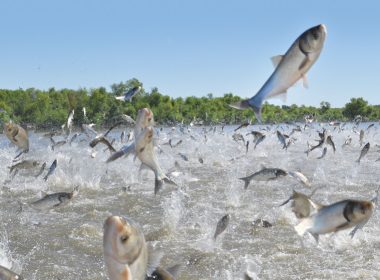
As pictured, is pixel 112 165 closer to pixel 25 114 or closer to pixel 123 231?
pixel 123 231

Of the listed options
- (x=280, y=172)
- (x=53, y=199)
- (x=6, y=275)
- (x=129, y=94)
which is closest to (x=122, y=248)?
(x=6, y=275)

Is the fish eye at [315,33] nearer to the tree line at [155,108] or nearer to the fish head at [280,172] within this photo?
the fish head at [280,172]

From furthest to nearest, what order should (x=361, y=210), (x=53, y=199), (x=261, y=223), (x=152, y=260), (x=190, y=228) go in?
(x=261, y=223) < (x=190, y=228) < (x=53, y=199) < (x=361, y=210) < (x=152, y=260)

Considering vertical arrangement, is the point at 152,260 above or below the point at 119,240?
below

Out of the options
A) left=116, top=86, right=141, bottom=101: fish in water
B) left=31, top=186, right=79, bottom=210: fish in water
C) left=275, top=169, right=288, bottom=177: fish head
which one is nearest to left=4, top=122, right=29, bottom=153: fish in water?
left=116, top=86, right=141, bottom=101: fish in water

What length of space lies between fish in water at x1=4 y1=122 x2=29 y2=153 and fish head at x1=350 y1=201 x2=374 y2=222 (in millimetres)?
3075

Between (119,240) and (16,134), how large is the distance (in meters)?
3.15

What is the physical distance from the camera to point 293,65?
7.57 ft

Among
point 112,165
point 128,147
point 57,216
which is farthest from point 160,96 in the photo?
point 128,147

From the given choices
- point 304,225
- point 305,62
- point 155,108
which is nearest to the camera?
point 305,62

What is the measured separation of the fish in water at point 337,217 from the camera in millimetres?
2568

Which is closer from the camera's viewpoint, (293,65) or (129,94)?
(293,65)

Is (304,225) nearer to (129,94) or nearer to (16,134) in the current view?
(16,134)

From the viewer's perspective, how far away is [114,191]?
1462 centimetres
